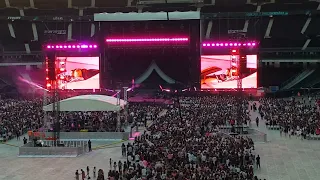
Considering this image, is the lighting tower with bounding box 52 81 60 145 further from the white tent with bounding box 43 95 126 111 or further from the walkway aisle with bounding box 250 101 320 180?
the walkway aisle with bounding box 250 101 320 180

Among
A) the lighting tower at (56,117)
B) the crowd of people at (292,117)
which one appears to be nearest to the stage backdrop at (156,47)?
the crowd of people at (292,117)

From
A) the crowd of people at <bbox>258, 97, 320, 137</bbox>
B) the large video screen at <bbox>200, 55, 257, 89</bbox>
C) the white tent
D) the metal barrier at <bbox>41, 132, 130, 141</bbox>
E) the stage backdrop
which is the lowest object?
the metal barrier at <bbox>41, 132, 130, 141</bbox>

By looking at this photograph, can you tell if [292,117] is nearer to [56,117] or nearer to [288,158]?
[288,158]

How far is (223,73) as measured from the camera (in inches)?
1811

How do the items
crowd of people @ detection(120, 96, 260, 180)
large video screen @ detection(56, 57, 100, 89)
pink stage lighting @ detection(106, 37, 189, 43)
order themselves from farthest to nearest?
large video screen @ detection(56, 57, 100, 89) → pink stage lighting @ detection(106, 37, 189, 43) → crowd of people @ detection(120, 96, 260, 180)

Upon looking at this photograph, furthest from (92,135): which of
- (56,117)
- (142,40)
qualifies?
(142,40)

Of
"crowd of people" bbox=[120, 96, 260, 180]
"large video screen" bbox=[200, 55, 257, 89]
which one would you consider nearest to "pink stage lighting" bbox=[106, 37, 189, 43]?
"large video screen" bbox=[200, 55, 257, 89]

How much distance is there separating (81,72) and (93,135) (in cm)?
1857

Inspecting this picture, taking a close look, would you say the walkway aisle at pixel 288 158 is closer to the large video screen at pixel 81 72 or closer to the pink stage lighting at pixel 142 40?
the pink stage lighting at pixel 142 40

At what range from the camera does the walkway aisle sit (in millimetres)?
21234

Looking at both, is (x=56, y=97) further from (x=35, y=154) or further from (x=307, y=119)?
(x=307, y=119)

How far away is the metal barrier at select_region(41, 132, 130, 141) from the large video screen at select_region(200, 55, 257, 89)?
1725 cm

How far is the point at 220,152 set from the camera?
71.5ft

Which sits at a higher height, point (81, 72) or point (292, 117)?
point (81, 72)
